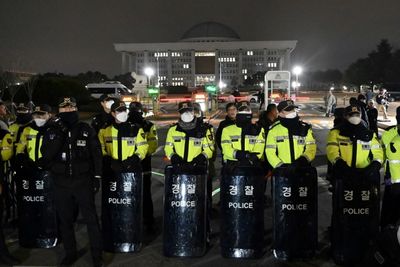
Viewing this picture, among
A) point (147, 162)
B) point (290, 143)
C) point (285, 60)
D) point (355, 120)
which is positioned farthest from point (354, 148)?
point (285, 60)

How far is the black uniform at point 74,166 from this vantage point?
6012mm

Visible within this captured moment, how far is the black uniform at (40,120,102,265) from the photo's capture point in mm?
6012

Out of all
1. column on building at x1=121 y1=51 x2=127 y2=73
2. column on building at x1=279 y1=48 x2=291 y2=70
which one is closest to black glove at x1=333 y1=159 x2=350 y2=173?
column on building at x1=121 y1=51 x2=127 y2=73

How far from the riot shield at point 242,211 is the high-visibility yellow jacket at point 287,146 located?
0.29m

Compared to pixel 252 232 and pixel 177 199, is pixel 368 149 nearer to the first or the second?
pixel 252 232

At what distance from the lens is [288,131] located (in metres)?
6.23

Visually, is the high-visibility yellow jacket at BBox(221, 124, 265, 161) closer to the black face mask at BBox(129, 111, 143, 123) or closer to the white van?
the black face mask at BBox(129, 111, 143, 123)

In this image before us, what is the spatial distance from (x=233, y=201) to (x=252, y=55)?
143239 millimetres

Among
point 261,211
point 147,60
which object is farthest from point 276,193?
point 147,60

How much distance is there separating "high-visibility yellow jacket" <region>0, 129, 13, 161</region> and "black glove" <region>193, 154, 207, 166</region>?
8.01ft

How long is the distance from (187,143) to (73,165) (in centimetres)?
147

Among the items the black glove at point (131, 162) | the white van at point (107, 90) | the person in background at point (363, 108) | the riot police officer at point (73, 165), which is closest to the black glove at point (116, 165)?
the black glove at point (131, 162)

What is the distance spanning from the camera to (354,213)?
5918mm

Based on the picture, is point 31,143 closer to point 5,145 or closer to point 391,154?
point 5,145
